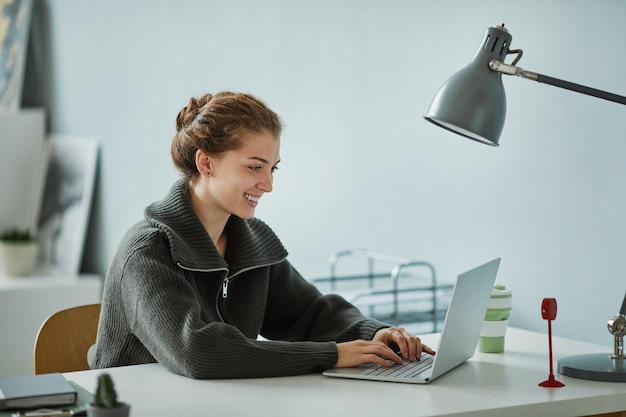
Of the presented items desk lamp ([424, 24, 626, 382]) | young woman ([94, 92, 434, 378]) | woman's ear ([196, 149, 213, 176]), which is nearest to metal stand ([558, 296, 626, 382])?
desk lamp ([424, 24, 626, 382])

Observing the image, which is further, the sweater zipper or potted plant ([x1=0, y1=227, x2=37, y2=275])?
potted plant ([x1=0, y1=227, x2=37, y2=275])

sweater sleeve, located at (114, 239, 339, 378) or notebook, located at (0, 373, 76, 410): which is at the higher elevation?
sweater sleeve, located at (114, 239, 339, 378)

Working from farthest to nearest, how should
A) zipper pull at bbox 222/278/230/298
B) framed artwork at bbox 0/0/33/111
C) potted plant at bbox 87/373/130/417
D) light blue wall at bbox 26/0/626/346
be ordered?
framed artwork at bbox 0/0/33/111, light blue wall at bbox 26/0/626/346, zipper pull at bbox 222/278/230/298, potted plant at bbox 87/373/130/417

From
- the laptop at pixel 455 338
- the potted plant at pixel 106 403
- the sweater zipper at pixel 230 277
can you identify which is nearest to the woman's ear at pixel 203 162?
the sweater zipper at pixel 230 277

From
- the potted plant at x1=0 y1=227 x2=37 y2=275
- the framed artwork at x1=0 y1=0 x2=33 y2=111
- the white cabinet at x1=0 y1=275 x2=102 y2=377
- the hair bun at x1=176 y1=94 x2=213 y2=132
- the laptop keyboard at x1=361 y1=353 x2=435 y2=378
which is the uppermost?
the framed artwork at x1=0 y1=0 x2=33 y2=111

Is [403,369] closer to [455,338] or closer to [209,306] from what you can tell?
[455,338]

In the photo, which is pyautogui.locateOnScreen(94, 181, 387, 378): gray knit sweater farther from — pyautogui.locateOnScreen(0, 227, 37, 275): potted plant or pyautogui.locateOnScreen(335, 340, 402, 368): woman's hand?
pyautogui.locateOnScreen(0, 227, 37, 275): potted plant

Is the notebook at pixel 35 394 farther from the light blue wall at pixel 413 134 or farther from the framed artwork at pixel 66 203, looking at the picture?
the framed artwork at pixel 66 203

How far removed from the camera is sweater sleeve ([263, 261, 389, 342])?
223 cm

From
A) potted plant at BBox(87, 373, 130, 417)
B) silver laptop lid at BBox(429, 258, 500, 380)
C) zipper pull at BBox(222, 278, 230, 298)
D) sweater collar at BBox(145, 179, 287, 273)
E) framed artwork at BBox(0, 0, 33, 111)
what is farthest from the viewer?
framed artwork at BBox(0, 0, 33, 111)

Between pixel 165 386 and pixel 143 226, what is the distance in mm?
401

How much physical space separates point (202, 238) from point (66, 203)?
9.91 ft

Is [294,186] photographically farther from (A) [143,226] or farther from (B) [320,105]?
(A) [143,226]

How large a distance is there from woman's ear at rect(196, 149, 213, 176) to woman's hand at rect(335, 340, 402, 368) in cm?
49
